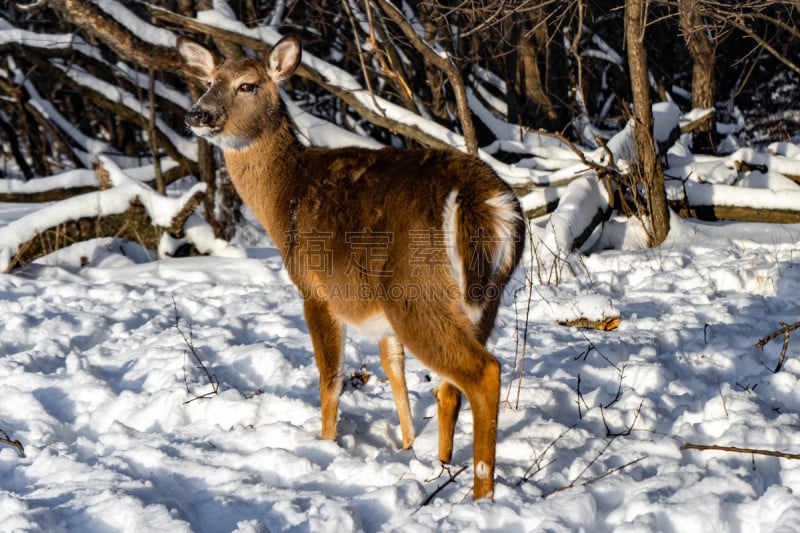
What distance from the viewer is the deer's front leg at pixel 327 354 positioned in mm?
3959

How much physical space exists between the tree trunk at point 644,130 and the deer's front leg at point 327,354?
441 centimetres

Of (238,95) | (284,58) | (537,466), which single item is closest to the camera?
(537,466)

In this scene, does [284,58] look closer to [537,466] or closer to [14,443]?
[14,443]

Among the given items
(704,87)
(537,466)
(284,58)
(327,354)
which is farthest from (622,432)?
(704,87)

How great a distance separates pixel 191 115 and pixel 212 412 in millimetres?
1619

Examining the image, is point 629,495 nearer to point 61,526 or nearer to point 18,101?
point 61,526

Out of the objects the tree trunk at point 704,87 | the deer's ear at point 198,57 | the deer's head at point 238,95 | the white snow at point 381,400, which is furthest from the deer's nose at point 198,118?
the tree trunk at point 704,87

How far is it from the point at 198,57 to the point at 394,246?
7.56ft

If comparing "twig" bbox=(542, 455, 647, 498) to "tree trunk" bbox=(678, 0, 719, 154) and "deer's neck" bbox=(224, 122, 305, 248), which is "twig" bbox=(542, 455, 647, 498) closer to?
"deer's neck" bbox=(224, 122, 305, 248)

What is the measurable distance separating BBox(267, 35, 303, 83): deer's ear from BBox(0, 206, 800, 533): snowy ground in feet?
5.60

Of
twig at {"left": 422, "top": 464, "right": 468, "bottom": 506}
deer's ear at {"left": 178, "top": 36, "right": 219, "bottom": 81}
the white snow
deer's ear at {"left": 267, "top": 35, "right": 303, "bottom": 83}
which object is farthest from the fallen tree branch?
twig at {"left": 422, "top": 464, "right": 468, "bottom": 506}

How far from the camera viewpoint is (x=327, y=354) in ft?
13.1

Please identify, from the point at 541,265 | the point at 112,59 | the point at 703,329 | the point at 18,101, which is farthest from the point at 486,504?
the point at 112,59

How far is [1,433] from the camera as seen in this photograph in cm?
389
